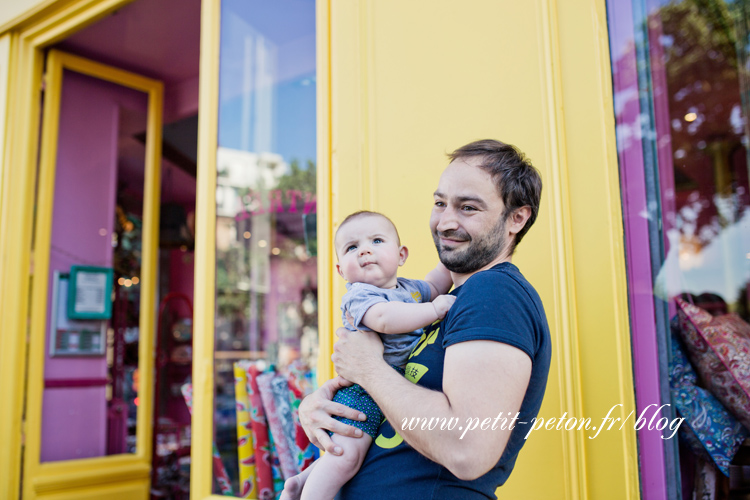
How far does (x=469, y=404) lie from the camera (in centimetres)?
101

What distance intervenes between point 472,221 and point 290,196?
194 centimetres

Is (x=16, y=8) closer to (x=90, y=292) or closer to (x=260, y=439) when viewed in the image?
(x=90, y=292)

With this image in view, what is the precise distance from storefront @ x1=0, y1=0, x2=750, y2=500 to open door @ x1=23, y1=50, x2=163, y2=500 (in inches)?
0.6

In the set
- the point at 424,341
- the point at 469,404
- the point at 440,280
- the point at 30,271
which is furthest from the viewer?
the point at 30,271

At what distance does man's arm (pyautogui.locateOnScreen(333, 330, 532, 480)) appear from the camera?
3.30ft

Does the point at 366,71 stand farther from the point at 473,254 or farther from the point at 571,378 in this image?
the point at 571,378

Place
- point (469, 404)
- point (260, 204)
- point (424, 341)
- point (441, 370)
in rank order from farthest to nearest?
point (260, 204) < point (424, 341) < point (441, 370) < point (469, 404)

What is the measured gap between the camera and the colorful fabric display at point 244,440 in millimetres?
2549

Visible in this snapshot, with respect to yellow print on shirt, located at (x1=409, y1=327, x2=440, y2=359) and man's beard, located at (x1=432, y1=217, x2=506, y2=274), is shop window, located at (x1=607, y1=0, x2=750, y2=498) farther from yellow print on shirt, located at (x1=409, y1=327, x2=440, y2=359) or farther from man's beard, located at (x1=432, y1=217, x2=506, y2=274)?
yellow print on shirt, located at (x1=409, y1=327, x2=440, y2=359)

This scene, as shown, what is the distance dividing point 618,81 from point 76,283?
3440 millimetres

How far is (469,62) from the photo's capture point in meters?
1.95

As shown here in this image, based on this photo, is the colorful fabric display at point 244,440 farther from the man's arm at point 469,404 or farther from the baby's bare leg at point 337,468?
the man's arm at point 469,404

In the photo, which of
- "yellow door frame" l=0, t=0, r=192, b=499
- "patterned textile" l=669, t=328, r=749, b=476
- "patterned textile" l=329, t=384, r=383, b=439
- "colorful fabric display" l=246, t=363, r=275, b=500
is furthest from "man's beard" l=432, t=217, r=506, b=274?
"yellow door frame" l=0, t=0, r=192, b=499

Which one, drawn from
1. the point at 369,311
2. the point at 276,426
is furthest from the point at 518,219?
the point at 276,426
